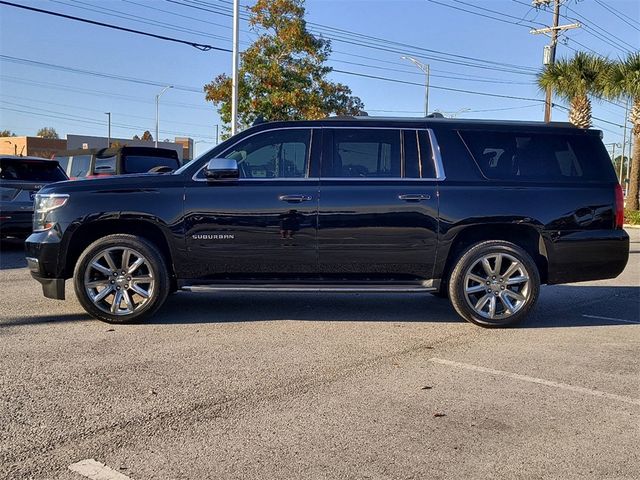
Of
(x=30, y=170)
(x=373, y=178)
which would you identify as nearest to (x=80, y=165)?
(x=30, y=170)

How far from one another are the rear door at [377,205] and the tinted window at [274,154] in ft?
0.74

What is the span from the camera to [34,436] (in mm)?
3562

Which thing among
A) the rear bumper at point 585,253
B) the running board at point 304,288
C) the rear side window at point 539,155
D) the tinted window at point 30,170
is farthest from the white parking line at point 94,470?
the tinted window at point 30,170

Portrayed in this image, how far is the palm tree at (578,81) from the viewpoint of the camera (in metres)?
25.9

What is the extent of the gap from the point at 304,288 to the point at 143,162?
8540 millimetres

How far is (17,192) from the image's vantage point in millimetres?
11164

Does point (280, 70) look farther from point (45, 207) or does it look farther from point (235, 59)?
point (45, 207)

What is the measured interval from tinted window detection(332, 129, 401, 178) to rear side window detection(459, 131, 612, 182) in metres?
0.75

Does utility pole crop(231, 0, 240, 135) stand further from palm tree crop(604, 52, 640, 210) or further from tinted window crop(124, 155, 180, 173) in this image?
palm tree crop(604, 52, 640, 210)

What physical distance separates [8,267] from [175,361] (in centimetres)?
606

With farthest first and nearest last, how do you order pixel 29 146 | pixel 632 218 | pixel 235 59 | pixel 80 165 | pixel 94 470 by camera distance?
pixel 29 146, pixel 632 218, pixel 235 59, pixel 80 165, pixel 94 470

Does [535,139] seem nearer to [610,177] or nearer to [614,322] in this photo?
[610,177]

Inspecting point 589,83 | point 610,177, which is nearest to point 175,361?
point 610,177

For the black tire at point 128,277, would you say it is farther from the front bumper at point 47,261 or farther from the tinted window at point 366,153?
the tinted window at point 366,153
